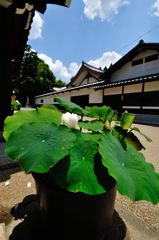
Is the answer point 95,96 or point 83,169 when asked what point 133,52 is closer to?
A: point 95,96

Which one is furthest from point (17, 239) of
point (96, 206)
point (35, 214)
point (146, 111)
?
point (146, 111)

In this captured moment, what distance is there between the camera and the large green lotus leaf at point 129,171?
Result: 2.72ft

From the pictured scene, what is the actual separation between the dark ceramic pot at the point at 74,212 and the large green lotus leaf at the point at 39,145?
272mm

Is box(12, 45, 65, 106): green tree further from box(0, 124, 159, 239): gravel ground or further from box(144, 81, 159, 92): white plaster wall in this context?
box(0, 124, 159, 239): gravel ground

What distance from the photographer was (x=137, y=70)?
12445 millimetres

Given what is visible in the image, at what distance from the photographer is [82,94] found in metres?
16.6

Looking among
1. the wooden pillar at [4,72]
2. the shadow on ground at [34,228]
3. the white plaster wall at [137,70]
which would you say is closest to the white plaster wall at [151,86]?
the white plaster wall at [137,70]

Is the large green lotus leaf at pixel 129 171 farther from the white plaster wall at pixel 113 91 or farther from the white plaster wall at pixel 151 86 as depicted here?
the white plaster wall at pixel 113 91

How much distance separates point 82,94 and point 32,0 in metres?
14.1

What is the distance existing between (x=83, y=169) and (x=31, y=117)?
1.71 ft

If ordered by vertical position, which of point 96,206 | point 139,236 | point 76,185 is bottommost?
point 139,236

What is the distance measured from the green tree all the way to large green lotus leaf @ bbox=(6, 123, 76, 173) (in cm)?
2560

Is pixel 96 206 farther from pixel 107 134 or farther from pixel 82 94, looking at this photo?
pixel 82 94

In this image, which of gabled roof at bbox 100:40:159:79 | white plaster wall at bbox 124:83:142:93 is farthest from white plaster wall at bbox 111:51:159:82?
white plaster wall at bbox 124:83:142:93
